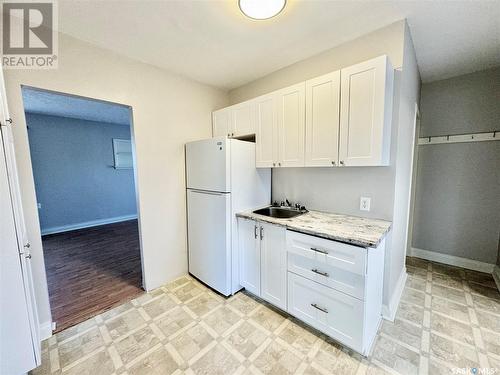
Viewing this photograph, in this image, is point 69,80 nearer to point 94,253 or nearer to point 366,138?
point 366,138

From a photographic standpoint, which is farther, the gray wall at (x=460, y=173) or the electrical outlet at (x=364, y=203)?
the gray wall at (x=460, y=173)

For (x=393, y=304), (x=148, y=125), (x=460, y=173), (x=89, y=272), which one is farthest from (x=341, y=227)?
(x=89, y=272)

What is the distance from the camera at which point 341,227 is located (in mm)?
1647

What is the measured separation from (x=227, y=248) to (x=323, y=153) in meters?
1.35

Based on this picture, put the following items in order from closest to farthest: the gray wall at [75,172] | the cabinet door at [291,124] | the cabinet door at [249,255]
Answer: the cabinet door at [291,124]
the cabinet door at [249,255]
the gray wall at [75,172]

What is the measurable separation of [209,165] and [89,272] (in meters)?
2.29

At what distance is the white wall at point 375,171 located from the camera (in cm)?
169

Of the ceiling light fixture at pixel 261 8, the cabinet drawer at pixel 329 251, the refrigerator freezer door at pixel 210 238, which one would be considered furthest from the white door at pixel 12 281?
the cabinet drawer at pixel 329 251

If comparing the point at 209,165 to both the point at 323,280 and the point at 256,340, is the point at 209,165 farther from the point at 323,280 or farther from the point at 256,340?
the point at 256,340

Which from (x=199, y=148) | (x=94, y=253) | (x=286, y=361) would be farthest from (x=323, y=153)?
(x=94, y=253)

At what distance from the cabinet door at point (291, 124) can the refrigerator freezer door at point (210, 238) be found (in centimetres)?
75

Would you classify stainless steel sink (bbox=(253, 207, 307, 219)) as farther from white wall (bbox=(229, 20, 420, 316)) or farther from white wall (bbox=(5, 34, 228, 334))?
white wall (bbox=(5, 34, 228, 334))

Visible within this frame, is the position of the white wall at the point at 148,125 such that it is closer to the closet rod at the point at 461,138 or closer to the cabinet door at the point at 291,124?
the cabinet door at the point at 291,124

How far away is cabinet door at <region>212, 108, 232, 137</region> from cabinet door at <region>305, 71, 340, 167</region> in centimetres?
109
